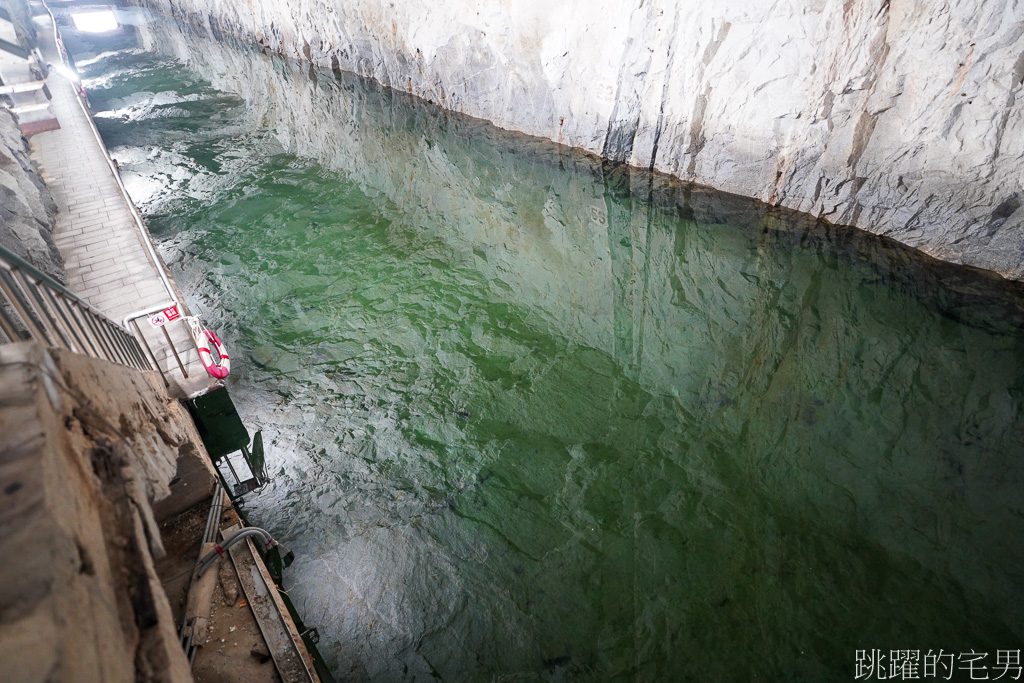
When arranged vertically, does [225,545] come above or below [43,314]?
below

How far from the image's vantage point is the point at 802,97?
27.2 feet

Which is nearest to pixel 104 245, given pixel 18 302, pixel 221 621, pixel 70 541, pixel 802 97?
pixel 18 302

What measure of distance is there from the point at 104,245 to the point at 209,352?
343cm

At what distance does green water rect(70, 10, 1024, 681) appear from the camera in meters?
4.07

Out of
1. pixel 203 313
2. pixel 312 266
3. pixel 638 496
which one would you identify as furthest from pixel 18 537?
pixel 312 266

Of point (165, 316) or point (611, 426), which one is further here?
point (611, 426)

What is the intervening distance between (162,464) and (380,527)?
7.96 ft

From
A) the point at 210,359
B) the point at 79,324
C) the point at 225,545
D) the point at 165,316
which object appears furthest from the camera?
the point at 210,359

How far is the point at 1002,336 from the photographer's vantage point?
6.65 metres

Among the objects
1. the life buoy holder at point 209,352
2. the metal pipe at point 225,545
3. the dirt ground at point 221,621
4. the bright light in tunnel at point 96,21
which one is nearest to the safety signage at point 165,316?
the life buoy holder at point 209,352

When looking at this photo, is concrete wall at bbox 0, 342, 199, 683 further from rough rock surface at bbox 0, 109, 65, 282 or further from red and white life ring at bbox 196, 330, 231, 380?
rough rock surface at bbox 0, 109, 65, 282

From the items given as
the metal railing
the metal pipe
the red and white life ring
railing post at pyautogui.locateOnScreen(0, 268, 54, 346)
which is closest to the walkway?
the red and white life ring

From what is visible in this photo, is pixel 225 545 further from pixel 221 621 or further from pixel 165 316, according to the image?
pixel 165 316

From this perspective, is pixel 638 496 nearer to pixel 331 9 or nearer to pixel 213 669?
pixel 213 669
